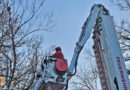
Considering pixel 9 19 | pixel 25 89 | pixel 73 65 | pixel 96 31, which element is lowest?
pixel 25 89

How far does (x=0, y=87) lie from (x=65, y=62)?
562 cm

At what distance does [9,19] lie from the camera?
8664mm

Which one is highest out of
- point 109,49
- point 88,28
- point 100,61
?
point 88,28

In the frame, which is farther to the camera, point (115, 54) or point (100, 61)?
point (100, 61)

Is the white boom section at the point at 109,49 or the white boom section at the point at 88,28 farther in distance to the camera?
the white boom section at the point at 88,28

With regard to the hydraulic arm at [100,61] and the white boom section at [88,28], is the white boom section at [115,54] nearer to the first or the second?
the hydraulic arm at [100,61]

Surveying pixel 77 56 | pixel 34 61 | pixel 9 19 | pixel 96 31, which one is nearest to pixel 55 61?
pixel 77 56

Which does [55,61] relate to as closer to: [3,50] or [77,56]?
[77,56]

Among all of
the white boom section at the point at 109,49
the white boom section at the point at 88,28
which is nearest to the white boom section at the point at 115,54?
the white boom section at the point at 109,49

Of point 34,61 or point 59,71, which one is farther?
point 34,61

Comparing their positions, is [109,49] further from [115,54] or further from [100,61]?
[100,61]

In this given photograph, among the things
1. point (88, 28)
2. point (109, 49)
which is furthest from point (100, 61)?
point (88, 28)

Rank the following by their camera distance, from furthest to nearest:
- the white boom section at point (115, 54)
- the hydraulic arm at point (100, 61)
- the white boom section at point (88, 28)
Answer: the white boom section at point (88, 28) → the hydraulic arm at point (100, 61) → the white boom section at point (115, 54)

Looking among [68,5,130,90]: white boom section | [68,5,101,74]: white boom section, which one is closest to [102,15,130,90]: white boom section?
[68,5,130,90]: white boom section
